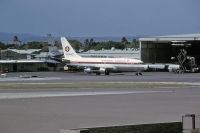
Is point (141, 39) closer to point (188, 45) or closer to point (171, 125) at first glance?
point (188, 45)

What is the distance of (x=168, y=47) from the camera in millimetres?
126125

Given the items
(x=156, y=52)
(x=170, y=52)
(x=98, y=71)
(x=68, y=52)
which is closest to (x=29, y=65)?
(x=68, y=52)

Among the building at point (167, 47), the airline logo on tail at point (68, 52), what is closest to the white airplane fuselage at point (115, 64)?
the airline logo on tail at point (68, 52)

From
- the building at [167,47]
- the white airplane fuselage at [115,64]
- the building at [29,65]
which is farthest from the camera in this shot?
the building at [29,65]

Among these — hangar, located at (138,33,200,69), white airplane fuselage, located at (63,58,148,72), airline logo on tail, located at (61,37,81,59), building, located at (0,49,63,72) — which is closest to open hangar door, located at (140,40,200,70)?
hangar, located at (138,33,200,69)

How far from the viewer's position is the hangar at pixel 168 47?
373 feet

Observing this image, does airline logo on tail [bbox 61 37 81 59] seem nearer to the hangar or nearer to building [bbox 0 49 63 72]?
building [bbox 0 49 63 72]

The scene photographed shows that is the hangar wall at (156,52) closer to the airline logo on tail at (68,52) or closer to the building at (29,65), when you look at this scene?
the airline logo on tail at (68,52)

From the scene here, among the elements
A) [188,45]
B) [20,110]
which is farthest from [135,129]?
[188,45]

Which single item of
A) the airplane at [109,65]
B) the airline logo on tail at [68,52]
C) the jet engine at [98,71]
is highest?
the airline logo on tail at [68,52]

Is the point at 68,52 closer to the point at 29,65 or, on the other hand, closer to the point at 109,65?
the point at 109,65

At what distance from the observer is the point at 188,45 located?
402ft

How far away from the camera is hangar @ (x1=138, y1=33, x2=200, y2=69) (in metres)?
114

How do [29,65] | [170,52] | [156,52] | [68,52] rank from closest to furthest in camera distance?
[68,52], [156,52], [170,52], [29,65]
